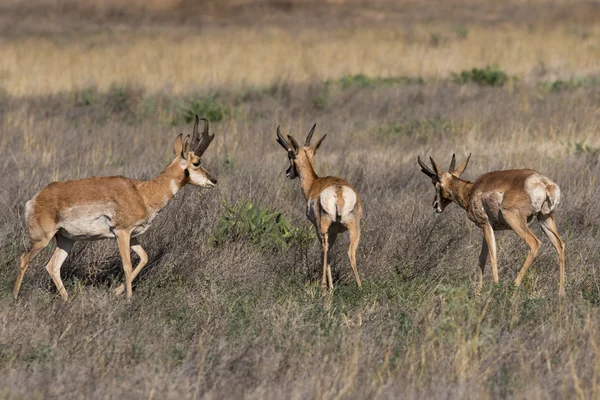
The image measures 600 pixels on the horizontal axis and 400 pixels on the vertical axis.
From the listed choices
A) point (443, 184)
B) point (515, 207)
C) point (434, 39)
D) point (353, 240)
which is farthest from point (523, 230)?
point (434, 39)

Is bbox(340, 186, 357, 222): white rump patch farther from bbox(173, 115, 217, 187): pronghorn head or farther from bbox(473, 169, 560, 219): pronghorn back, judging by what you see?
bbox(473, 169, 560, 219): pronghorn back

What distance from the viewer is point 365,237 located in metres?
9.42

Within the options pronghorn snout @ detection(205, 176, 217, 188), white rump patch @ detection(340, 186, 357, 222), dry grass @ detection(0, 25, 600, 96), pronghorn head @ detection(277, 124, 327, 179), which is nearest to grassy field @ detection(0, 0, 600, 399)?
dry grass @ detection(0, 25, 600, 96)

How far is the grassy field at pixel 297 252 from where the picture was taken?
5.85 meters

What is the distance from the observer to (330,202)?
8.26m

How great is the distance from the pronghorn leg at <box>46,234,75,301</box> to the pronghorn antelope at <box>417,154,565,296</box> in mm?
3261

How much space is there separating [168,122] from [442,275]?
9.63 meters

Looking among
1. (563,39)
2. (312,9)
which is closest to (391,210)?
(563,39)

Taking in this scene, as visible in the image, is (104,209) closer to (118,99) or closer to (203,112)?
(203,112)

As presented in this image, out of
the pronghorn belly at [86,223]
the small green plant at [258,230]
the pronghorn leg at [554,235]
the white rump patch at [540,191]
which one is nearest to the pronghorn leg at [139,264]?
the pronghorn belly at [86,223]

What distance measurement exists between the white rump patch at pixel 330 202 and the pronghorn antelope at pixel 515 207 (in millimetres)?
956

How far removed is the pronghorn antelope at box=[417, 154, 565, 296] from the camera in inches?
323

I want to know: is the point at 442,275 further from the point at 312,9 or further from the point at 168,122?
the point at 312,9

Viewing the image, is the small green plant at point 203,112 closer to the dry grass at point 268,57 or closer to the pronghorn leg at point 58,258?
the dry grass at point 268,57
